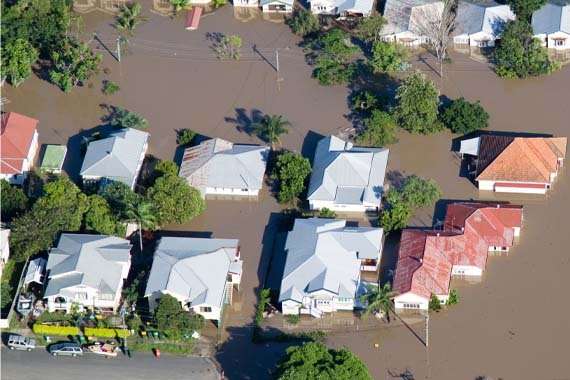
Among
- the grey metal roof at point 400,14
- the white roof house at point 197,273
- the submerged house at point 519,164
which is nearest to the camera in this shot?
the white roof house at point 197,273

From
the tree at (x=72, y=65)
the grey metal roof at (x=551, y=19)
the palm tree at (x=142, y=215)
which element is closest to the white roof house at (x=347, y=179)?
the palm tree at (x=142, y=215)

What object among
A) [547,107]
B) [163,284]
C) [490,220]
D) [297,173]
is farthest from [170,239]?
[547,107]

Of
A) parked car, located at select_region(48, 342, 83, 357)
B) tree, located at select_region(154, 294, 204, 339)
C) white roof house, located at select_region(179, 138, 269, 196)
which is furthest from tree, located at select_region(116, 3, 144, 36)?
parked car, located at select_region(48, 342, 83, 357)

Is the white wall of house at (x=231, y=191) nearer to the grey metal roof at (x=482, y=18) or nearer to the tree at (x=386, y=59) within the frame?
the tree at (x=386, y=59)

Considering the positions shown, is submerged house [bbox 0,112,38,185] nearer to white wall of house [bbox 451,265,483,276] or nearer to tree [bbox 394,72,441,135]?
tree [bbox 394,72,441,135]

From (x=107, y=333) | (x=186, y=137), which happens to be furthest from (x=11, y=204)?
(x=186, y=137)

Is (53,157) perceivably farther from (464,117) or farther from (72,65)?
(464,117)

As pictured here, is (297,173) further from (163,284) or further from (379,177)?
(163,284)

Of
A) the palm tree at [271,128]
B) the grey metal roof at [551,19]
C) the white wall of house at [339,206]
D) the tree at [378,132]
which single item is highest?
the grey metal roof at [551,19]
